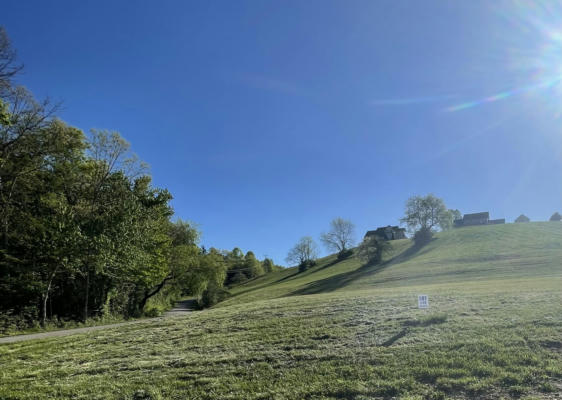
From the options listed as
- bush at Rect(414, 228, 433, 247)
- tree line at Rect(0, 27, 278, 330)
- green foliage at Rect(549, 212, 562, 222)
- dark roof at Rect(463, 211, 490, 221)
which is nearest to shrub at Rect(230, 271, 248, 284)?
bush at Rect(414, 228, 433, 247)

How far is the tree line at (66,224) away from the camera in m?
18.4

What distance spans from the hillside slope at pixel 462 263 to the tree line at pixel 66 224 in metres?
14.0

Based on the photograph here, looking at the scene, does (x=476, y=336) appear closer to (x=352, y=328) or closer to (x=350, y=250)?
(x=352, y=328)

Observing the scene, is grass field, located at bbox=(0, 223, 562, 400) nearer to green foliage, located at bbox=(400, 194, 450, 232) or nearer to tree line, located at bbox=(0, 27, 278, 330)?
tree line, located at bbox=(0, 27, 278, 330)

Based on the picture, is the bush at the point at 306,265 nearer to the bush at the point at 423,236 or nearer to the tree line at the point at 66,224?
the bush at the point at 423,236

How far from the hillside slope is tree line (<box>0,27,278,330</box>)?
1403cm

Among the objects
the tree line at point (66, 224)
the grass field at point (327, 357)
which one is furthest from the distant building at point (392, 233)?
the grass field at point (327, 357)

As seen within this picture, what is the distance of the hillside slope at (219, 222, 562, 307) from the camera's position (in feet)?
95.2

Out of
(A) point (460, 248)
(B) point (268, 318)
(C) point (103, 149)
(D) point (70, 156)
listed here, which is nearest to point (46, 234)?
(D) point (70, 156)

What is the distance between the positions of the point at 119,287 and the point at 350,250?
193 feet

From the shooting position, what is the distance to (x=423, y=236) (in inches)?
2480

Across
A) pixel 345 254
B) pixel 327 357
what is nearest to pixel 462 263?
pixel 345 254

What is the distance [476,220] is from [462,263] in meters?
78.6

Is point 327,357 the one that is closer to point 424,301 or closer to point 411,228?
point 424,301
